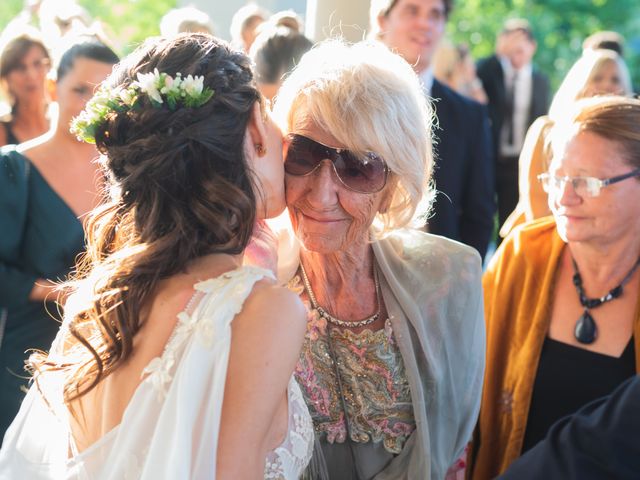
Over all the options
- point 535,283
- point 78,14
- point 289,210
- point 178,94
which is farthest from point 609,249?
point 78,14

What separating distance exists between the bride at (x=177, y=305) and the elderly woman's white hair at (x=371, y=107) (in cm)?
43

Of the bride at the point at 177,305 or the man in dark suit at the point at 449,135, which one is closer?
the bride at the point at 177,305

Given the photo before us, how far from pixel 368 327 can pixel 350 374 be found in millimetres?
160

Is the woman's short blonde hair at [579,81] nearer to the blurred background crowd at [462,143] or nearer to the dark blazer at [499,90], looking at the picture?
the blurred background crowd at [462,143]

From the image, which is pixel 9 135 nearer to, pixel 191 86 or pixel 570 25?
pixel 191 86

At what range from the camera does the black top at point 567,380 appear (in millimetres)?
2986

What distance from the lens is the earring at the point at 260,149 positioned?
218 cm

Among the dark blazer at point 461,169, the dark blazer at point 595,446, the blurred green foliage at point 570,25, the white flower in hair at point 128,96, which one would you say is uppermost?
the white flower in hair at point 128,96

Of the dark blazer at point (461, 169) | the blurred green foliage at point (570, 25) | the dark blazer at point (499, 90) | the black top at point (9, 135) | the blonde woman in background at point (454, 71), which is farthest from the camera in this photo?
the blurred green foliage at point (570, 25)

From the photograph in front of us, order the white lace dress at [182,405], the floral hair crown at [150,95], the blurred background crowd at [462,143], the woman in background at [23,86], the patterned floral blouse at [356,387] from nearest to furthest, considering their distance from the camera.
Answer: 1. the white lace dress at [182,405]
2. the floral hair crown at [150,95]
3. the patterned floral blouse at [356,387]
4. the blurred background crowd at [462,143]
5. the woman in background at [23,86]

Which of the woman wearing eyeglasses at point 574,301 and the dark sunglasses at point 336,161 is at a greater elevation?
the dark sunglasses at point 336,161

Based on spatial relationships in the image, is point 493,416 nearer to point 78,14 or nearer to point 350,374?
point 350,374

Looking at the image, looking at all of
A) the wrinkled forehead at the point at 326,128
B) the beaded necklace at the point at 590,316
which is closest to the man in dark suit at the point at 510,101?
the beaded necklace at the point at 590,316

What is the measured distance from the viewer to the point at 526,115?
955 centimetres
